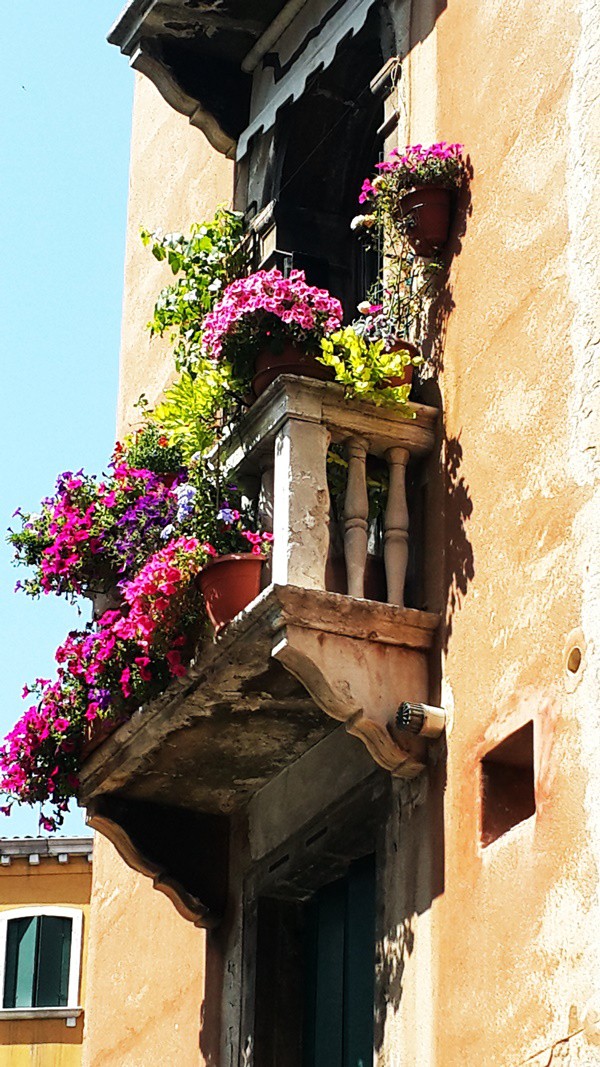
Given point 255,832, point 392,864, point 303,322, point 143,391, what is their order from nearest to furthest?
point 392,864
point 303,322
point 255,832
point 143,391

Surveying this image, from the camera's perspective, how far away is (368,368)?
25.9ft

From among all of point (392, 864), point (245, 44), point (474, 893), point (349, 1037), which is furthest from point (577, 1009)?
point (245, 44)

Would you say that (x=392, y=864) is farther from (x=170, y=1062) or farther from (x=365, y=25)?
(x=365, y=25)

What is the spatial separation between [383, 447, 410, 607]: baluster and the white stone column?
296 mm

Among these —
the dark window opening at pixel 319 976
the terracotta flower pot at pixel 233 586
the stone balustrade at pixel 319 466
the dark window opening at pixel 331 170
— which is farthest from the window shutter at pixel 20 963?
the terracotta flower pot at pixel 233 586

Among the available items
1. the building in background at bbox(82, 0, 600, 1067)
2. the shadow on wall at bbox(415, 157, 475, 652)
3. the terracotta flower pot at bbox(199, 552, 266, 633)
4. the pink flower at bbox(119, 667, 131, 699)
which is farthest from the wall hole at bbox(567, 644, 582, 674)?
the pink flower at bbox(119, 667, 131, 699)

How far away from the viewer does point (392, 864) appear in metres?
7.66

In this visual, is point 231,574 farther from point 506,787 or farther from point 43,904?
point 43,904

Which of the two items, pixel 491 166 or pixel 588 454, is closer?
pixel 588 454

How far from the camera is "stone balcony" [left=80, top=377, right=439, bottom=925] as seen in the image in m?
7.51

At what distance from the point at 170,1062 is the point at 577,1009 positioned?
3690 millimetres

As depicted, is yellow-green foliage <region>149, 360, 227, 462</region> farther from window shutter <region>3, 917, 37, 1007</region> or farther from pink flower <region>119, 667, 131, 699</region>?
window shutter <region>3, 917, 37, 1007</region>

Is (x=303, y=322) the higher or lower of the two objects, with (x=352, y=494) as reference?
higher

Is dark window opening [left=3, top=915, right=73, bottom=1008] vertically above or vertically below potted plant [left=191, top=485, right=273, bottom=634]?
above
